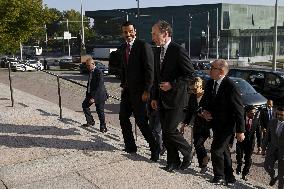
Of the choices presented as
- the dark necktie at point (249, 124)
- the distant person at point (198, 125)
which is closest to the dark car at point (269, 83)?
the dark necktie at point (249, 124)

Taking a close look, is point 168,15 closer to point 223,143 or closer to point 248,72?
point 248,72

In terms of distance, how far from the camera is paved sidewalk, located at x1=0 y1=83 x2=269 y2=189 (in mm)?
4715

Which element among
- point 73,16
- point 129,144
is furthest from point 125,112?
point 73,16

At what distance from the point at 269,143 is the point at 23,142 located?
4.26 meters

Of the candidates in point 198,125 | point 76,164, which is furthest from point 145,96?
point 76,164

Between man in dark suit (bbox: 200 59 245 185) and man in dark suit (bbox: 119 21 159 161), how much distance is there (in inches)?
Answer: 32.3

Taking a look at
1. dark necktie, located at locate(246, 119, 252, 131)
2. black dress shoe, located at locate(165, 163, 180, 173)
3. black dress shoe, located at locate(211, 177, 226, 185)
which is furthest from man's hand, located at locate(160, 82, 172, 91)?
dark necktie, located at locate(246, 119, 252, 131)

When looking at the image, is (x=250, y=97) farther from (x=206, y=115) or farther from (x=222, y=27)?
(x=222, y=27)

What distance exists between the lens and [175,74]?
491 centimetres

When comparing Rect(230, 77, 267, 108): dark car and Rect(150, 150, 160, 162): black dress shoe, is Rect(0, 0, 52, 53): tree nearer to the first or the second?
Rect(230, 77, 267, 108): dark car

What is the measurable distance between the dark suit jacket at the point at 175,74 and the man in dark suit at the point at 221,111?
34cm

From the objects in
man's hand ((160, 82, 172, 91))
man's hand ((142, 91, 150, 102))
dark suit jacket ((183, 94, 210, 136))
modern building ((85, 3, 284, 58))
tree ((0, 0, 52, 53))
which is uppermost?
modern building ((85, 3, 284, 58))

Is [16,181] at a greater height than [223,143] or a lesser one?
lesser

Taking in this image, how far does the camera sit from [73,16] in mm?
107062
